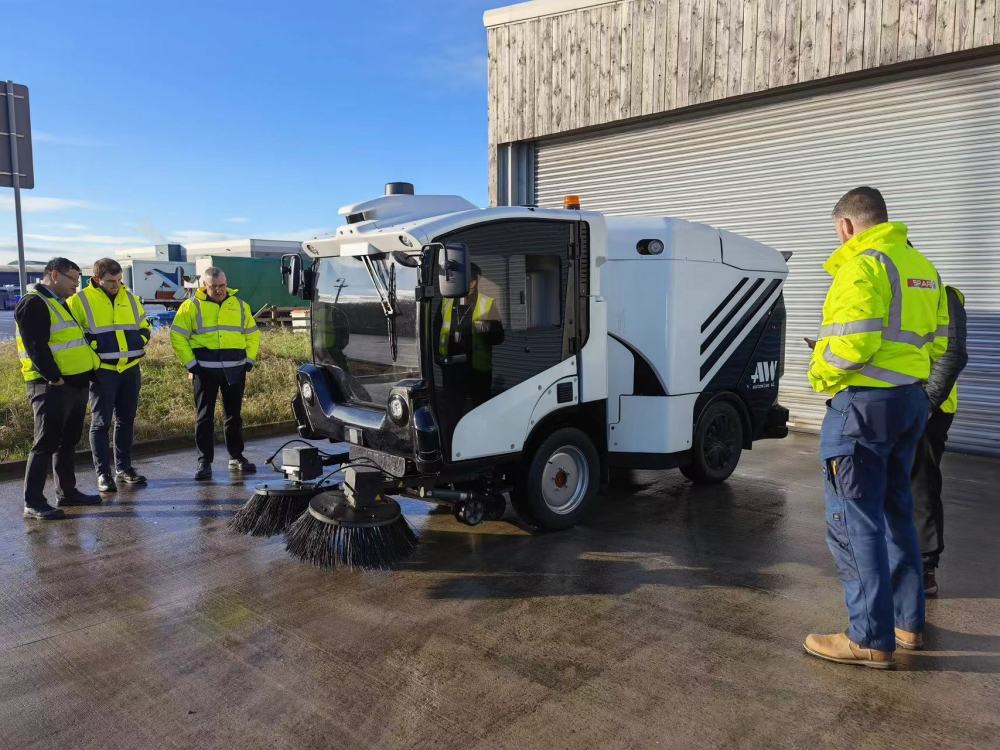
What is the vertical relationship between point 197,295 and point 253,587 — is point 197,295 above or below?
above

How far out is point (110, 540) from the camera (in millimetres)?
5375

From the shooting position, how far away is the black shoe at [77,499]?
616 centimetres

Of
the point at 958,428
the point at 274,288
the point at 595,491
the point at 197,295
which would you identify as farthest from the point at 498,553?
the point at 274,288

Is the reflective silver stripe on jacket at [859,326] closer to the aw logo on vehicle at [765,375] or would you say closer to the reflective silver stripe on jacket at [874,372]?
the reflective silver stripe on jacket at [874,372]

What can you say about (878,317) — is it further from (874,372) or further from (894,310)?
(874,372)

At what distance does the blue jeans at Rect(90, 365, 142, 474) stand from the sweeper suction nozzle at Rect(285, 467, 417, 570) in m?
2.96

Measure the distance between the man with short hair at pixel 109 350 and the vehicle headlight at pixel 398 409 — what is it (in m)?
3.31

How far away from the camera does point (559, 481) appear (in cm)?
549

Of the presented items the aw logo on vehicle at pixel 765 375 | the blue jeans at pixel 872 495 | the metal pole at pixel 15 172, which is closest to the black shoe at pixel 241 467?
the metal pole at pixel 15 172

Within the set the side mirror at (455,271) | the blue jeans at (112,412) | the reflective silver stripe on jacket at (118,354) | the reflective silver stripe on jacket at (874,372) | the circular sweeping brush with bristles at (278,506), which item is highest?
the side mirror at (455,271)

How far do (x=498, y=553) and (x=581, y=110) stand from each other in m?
8.21

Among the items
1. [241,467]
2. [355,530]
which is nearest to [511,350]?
[355,530]

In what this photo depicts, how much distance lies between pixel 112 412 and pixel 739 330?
18.6 feet

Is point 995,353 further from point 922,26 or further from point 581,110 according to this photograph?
point 581,110
